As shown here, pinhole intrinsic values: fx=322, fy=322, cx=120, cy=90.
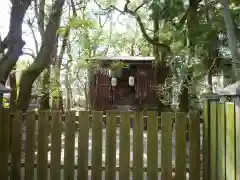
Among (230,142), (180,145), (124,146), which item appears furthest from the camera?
(124,146)

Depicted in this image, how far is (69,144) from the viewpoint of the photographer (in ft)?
16.7

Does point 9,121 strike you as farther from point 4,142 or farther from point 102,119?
point 102,119

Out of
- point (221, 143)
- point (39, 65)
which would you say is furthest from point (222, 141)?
point (39, 65)

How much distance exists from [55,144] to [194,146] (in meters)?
2.14

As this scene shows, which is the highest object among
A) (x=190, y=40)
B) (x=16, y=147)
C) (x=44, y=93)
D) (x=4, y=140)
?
(x=190, y=40)

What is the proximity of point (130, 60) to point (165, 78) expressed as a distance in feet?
13.5

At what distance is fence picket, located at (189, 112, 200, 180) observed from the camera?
482 centimetres

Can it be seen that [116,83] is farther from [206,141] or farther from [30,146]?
[206,141]

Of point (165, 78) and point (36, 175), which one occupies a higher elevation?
point (165, 78)

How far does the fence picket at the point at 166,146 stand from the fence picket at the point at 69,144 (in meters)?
1.40

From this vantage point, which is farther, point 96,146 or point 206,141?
point 96,146

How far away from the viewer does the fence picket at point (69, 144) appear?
5.05 m

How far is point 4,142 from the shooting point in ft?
16.8

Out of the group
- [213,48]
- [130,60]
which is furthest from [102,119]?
[130,60]
